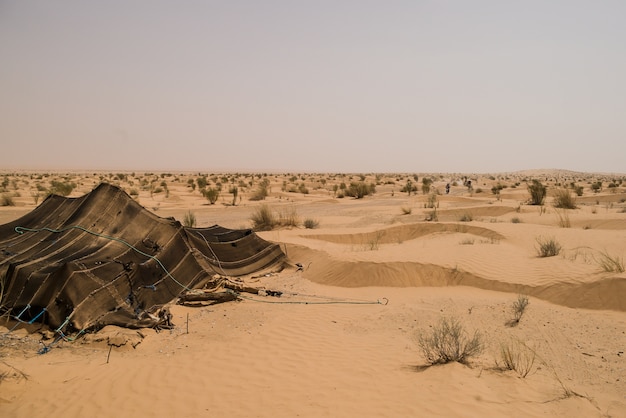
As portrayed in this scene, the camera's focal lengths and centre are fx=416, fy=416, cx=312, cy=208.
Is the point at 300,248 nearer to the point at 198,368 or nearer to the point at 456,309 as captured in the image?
the point at 456,309

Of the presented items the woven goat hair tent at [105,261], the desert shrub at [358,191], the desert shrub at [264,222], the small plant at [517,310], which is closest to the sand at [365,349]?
the small plant at [517,310]

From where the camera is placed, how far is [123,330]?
616 cm

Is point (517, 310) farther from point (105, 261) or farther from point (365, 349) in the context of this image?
point (105, 261)

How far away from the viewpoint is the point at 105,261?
717 cm

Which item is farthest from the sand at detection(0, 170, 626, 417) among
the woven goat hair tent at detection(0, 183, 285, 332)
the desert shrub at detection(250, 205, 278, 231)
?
the desert shrub at detection(250, 205, 278, 231)

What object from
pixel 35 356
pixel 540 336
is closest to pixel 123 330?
pixel 35 356

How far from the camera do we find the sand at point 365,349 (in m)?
4.43

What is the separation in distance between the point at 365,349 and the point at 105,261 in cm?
463

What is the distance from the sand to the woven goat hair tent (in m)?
0.43

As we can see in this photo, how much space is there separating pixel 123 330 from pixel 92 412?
2013 millimetres

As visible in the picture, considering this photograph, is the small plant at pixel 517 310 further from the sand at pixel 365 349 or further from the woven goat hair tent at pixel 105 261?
the woven goat hair tent at pixel 105 261

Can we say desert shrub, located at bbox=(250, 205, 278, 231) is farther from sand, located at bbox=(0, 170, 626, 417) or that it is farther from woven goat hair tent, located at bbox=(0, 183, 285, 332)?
woven goat hair tent, located at bbox=(0, 183, 285, 332)

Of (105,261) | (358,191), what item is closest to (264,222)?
(105,261)

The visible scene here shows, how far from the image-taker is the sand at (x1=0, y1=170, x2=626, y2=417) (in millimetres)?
4430
